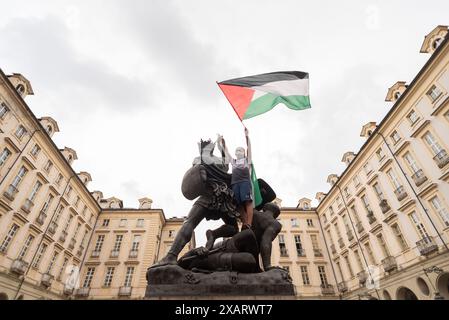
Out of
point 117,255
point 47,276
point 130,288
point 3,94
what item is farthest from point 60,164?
Result: point 130,288

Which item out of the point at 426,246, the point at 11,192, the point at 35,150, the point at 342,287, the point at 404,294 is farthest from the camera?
the point at 342,287

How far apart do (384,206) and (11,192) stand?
30254 millimetres

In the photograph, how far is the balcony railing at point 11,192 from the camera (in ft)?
60.0

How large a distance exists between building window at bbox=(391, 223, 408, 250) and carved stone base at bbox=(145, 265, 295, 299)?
852 inches

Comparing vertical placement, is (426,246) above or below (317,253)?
below

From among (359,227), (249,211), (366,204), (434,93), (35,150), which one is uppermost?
(35,150)

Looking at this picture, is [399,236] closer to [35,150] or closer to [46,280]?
Answer: [46,280]

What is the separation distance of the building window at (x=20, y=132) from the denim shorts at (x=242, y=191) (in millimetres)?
22279

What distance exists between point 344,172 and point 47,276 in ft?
103

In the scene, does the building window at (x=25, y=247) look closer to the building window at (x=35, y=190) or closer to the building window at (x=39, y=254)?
the building window at (x=39, y=254)

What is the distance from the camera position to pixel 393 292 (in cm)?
2020

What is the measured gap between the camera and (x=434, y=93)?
17.2 meters

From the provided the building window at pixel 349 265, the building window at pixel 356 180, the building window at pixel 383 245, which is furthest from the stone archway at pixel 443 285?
the building window at pixel 349 265

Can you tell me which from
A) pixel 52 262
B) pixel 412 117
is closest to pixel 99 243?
pixel 52 262
